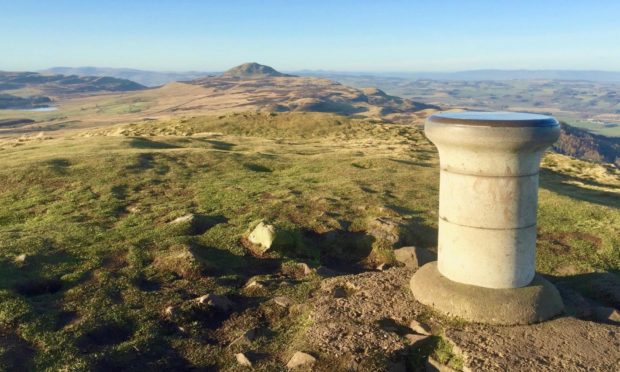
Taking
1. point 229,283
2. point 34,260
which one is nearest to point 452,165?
point 229,283

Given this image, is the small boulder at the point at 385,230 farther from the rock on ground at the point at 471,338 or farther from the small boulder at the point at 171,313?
the small boulder at the point at 171,313

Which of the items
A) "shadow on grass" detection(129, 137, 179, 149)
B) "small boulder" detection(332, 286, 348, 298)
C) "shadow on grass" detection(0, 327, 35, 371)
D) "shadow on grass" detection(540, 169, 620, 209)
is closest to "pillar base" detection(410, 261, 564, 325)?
"small boulder" detection(332, 286, 348, 298)

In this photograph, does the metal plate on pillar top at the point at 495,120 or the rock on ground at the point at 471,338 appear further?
the metal plate on pillar top at the point at 495,120

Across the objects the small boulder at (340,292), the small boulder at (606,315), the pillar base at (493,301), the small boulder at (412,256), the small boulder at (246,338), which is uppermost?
the pillar base at (493,301)

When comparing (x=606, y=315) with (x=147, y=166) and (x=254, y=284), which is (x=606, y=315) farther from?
(x=147, y=166)

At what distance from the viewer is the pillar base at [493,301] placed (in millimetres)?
9016

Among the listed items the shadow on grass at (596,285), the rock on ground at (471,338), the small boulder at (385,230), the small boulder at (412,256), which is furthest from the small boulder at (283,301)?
the shadow on grass at (596,285)

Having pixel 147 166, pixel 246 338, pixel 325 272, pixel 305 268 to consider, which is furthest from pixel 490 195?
pixel 147 166

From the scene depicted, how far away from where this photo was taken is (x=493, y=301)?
914cm

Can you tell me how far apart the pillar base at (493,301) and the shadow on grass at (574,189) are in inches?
607

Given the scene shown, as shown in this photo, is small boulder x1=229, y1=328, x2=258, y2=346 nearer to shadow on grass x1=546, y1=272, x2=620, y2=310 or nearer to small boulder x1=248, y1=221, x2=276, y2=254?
small boulder x1=248, y1=221, x2=276, y2=254

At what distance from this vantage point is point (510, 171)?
29.4ft

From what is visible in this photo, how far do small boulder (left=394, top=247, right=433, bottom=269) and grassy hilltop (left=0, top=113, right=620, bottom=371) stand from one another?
355mm

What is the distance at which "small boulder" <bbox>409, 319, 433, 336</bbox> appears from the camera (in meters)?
8.84
